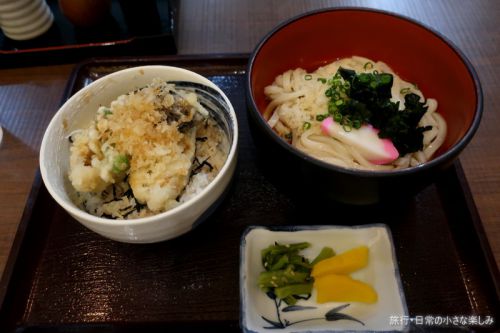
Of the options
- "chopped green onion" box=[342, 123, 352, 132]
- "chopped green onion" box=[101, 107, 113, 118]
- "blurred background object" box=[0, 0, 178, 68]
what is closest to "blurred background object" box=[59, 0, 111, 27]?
"blurred background object" box=[0, 0, 178, 68]

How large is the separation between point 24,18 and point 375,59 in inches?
64.0

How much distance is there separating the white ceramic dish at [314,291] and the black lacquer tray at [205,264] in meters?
0.08

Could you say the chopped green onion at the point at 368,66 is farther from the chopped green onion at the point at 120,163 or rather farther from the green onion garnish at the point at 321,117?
the chopped green onion at the point at 120,163

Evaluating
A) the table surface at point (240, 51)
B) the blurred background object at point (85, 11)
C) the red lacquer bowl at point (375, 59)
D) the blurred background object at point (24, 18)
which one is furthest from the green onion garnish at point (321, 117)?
the blurred background object at point (24, 18)

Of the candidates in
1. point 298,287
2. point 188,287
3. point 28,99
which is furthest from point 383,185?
point 28,99

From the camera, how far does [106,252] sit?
48.7 inches

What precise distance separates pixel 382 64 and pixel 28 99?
153 centimetres

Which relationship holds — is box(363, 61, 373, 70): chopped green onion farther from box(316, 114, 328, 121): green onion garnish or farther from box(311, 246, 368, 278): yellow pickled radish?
box(311, 246, 368, 278): yellow pickled radish

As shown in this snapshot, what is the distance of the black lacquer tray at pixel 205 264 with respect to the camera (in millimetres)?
1116

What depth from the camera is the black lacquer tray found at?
112 cm

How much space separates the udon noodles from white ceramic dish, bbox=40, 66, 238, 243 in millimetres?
235

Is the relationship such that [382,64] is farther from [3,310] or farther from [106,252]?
[3,310]

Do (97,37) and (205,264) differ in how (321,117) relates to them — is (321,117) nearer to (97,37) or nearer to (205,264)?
(205,264)

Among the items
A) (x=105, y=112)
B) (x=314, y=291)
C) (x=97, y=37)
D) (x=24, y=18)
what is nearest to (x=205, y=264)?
(x=314, y=291)
